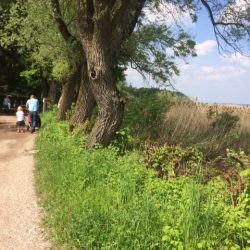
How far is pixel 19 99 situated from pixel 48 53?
26849 millimetres

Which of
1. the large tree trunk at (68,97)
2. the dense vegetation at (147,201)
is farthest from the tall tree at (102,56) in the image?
the large tree trunk at (68,97)

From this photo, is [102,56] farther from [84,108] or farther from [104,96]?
[84,108]

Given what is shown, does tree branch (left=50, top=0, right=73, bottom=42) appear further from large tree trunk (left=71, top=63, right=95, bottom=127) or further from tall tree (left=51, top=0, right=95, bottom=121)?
large tree trunk (left=71, top=63, right=95, bottom=127)

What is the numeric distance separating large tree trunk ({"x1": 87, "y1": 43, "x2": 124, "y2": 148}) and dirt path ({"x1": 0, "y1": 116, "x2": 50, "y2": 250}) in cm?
206

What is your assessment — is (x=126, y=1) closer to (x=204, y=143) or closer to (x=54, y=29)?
(x=204, y=143)

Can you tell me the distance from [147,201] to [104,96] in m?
5.94

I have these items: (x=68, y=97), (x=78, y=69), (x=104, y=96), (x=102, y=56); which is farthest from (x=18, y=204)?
(x=68, y=97)

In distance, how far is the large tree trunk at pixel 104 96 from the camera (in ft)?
37.1

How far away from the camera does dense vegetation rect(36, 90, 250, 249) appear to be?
16.6 ft

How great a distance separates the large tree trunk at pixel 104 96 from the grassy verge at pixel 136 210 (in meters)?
2.71

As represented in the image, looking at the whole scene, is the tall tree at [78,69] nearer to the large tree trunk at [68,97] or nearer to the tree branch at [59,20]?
the tree branch at [59,20]

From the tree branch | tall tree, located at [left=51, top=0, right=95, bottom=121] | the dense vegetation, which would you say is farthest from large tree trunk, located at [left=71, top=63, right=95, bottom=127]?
the dense vegetation

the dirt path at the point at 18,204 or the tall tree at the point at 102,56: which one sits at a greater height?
the tall tree at the point at 102,56

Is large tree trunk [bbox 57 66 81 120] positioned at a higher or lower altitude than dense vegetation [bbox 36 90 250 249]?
higher
